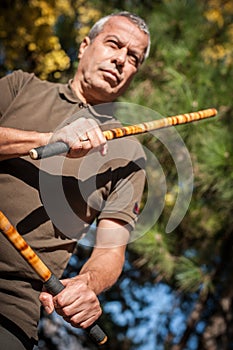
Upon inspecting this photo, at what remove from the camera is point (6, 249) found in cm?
100

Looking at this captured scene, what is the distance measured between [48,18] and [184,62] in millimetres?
660

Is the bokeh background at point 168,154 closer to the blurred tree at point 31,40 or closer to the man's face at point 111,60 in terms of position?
the blurred tree at point 31,40

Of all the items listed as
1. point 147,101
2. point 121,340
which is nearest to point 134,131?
point 147,101

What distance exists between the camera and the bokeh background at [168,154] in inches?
88.0

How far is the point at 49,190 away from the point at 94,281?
20 centimetres

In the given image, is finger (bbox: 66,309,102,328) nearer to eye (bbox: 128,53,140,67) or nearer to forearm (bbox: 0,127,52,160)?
forearm (bbox: 0,127,52,160)

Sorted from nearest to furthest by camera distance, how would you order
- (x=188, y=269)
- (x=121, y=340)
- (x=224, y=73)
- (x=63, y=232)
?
(x=63, y=232) → (x=188, y=269) → (x=224, y=73) → (x=121, y=340)

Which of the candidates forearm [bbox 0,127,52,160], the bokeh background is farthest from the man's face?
the bokeh background

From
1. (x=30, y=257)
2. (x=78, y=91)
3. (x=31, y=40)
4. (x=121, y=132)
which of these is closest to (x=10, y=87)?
(x=78, y=91)

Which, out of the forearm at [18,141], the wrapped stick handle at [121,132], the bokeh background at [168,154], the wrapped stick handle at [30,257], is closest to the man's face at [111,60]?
the wrapped stick handle at [121,132]

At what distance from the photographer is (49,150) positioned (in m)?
0.87

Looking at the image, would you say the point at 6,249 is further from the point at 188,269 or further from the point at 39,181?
the point at 188,269

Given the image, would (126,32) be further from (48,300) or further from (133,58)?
(48,300)

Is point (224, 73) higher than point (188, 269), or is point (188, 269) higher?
point (224, 73)
